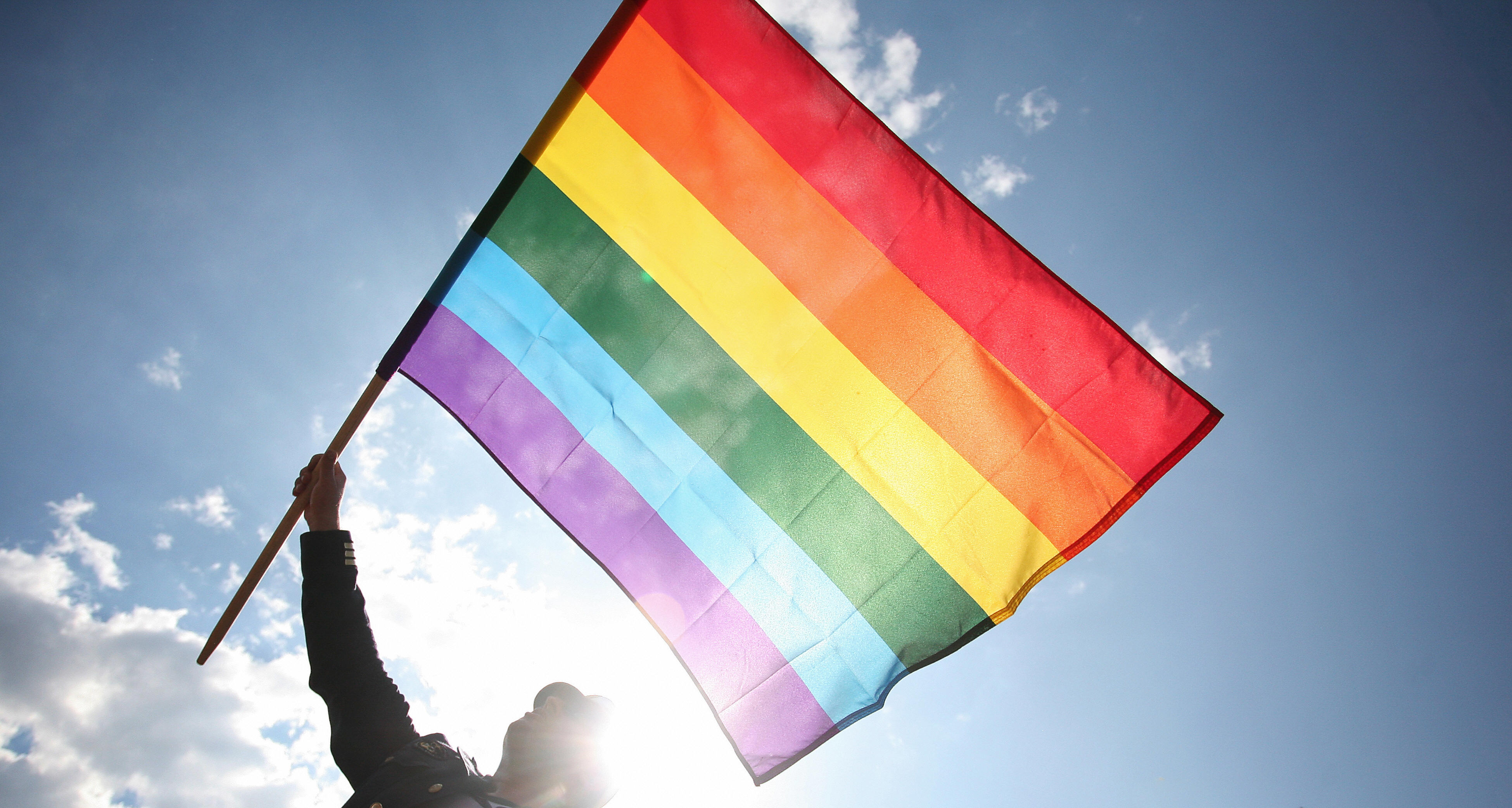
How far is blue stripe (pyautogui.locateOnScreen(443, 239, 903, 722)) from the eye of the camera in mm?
3750

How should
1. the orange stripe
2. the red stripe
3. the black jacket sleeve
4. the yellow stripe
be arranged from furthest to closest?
the yellow stripe, the orange stripe, the red stripe, the black jacket sleeve

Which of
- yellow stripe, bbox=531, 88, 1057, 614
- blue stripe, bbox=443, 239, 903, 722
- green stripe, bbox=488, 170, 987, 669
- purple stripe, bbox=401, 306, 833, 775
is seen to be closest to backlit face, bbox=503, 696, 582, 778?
purple stripe, bbox=401, 306, 833, 775

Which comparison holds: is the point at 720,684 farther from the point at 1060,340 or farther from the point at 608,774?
the point at 1060,340

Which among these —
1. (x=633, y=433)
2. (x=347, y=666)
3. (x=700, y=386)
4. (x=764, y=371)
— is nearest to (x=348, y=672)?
(x=347, y=666)

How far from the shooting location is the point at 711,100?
145 inches

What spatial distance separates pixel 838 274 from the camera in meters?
3.66

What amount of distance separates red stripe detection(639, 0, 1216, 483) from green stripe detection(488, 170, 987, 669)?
40.6 inches

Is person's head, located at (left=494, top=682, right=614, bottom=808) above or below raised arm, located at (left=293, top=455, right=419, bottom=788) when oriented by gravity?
below

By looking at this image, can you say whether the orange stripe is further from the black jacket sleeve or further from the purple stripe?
the black jacket sleeve

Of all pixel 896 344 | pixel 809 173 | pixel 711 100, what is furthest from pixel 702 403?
pixel 711 100

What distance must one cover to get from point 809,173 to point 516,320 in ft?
6.00

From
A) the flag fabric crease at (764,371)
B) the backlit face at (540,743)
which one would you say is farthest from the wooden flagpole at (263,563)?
the backlit face at (540,743)

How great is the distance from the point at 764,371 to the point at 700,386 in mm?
373

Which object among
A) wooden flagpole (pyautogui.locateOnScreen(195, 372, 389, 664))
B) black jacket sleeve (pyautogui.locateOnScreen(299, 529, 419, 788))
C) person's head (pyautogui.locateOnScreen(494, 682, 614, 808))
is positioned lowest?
person's head (pyautogui.locateOnScreen(494, 682, 614, 808))
